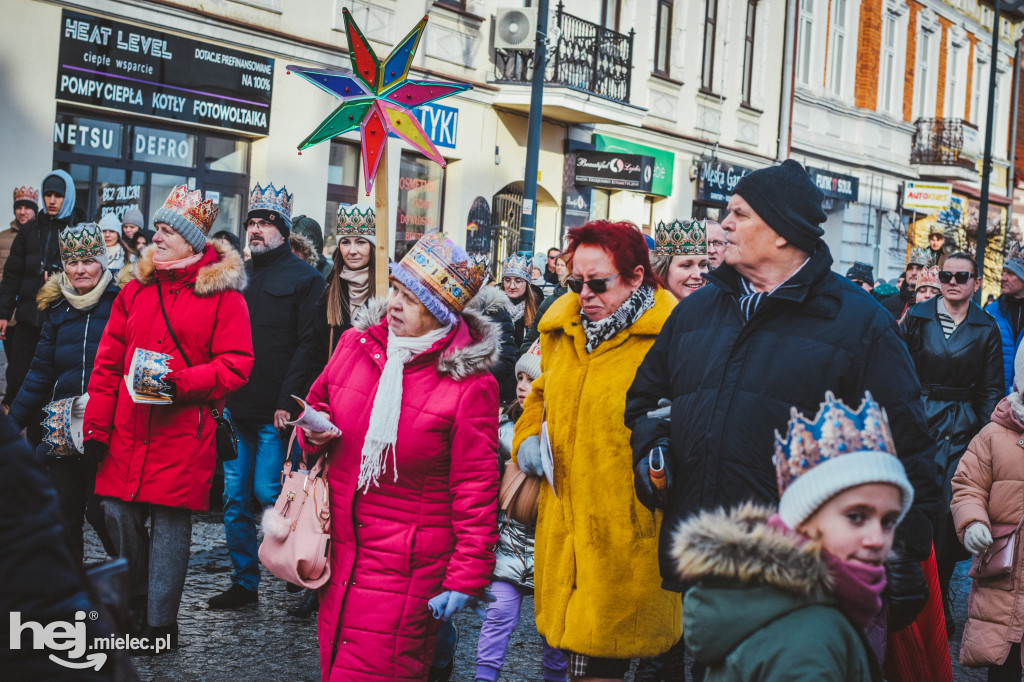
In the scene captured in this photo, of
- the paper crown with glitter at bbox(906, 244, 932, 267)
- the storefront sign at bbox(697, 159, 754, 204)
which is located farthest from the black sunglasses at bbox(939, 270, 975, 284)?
the storefront sign at bbox(697, 159, 754, 204)

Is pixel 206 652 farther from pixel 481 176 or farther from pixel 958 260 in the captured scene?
pixel 481 176

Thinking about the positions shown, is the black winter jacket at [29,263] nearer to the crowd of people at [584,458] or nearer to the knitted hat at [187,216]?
the crowd of people at [584,458]

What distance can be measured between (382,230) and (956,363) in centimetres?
404

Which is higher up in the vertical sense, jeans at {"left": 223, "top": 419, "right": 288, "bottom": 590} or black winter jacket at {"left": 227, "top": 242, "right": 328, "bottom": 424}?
black winter jacket at {"left": 227, "top": 242, "right": 328, "bottom": 424}

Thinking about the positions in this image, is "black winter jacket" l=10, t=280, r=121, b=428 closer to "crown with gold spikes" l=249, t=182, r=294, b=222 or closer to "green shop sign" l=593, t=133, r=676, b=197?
"crown with gold spikes" l=249, t=182, r=294, b=222

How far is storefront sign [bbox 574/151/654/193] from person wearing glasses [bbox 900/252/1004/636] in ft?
44.3

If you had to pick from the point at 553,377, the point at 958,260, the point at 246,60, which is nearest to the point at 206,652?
the point at 553,377

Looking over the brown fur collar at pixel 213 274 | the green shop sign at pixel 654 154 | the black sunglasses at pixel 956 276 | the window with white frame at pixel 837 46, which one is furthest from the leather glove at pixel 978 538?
the window with white frame at pixel 837 46

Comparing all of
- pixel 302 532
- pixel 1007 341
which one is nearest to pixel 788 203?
pixel 302 532

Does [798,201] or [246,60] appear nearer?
[798,201]

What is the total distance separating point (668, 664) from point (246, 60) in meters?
11.5

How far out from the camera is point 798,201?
375cm

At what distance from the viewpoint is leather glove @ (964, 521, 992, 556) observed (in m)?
5.03

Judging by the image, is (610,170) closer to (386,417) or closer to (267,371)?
(267,371)
